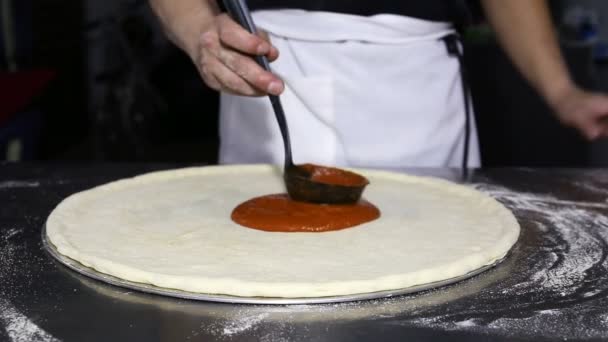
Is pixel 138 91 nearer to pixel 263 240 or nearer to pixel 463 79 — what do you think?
pixel 463 79

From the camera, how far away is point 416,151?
1.76m

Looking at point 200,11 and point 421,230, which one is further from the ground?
point 200,11

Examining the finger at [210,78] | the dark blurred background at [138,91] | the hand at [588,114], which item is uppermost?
the finger at [210,78]

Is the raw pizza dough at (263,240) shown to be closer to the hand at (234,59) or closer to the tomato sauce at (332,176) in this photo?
the tomato sauce at (332,176)

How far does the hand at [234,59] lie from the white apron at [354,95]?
0.35 m

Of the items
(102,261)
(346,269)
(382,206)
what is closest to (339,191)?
(382,206)

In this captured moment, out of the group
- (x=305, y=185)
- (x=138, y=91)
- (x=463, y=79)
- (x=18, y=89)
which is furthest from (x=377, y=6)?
(x=138, y=91)

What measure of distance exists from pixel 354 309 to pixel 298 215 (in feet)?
0.93

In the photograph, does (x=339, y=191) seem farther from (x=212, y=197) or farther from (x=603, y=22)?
(x=603, y=22)

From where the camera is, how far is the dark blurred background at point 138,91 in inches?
150

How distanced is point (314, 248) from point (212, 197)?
1.09 ft

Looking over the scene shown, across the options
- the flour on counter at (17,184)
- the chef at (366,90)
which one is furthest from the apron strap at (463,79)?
the flour on counter at (17,184)

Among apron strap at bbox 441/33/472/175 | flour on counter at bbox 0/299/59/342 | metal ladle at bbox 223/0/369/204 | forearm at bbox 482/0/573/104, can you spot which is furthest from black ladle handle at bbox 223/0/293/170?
forearm at bbox 482/0/573/104

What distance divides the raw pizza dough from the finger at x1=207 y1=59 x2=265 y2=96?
0.19 m
